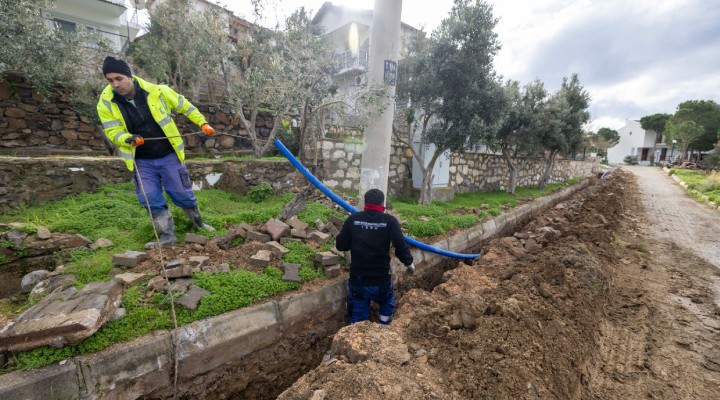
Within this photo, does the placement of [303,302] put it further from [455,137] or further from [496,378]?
[455,137]

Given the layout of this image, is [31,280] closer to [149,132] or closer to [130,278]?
[130,278]

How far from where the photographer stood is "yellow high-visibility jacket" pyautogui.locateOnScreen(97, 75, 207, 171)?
351 cm

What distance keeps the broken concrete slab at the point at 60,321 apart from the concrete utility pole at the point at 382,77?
366cm

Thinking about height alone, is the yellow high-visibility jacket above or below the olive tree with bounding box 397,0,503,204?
below

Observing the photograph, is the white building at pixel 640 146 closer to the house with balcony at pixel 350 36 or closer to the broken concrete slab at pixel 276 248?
the house with balcony at pixel 350 36

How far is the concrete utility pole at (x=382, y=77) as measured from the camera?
4.80 m

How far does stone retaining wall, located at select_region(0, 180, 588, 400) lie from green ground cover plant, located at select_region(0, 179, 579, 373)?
11cm

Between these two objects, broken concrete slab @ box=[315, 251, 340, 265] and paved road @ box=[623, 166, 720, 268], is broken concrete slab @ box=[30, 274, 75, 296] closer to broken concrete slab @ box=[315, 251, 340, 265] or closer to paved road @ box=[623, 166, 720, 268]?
broken concrete slab @ box=[315, 251, 340, 265]

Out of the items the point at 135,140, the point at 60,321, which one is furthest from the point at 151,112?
the point at 60,321

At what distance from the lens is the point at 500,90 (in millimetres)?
8055

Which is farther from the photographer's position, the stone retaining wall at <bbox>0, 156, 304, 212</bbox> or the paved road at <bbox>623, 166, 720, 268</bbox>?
the paved road at <bbox>623, 166, 720, 268</bbox>

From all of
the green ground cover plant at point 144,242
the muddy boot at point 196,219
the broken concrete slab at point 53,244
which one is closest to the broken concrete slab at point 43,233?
the broken concrete slab at point 53,244

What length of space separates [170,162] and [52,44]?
21.4 feet

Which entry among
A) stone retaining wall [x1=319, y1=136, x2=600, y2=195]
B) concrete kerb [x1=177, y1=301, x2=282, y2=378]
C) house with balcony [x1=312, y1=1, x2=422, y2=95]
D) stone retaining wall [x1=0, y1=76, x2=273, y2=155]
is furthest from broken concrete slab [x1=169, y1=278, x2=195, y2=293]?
house with balcony [x1=312, y1=1, x2=422, y2=95]
